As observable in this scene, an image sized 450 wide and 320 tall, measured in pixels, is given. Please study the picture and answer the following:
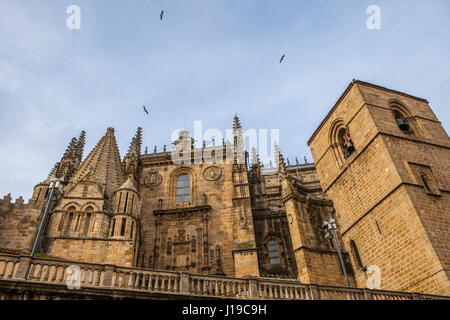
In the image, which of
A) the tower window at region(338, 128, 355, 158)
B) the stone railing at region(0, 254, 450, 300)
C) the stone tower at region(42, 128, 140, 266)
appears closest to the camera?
the stone railing at region(0, 254, 450, 300)

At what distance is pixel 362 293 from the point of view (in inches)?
483

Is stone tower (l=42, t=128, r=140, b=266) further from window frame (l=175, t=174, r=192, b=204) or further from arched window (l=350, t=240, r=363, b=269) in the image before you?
arched window (l=350, t=240, r=363, b=269)

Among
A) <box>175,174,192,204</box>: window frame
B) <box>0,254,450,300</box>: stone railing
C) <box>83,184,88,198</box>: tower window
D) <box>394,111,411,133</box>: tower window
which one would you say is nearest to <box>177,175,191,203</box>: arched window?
<box>175,174,192,204</box>: window frame

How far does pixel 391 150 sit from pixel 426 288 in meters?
6.43

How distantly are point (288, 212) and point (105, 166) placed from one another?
1256 centimetres

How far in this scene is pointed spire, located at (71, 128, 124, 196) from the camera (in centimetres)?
2089

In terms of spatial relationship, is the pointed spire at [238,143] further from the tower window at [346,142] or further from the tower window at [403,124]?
the tower window at [403,124]

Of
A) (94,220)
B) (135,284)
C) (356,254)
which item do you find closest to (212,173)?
(94,220)

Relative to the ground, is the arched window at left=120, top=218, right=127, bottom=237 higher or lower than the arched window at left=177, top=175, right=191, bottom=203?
lower

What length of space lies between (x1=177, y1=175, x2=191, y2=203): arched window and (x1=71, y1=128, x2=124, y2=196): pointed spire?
442 cm
